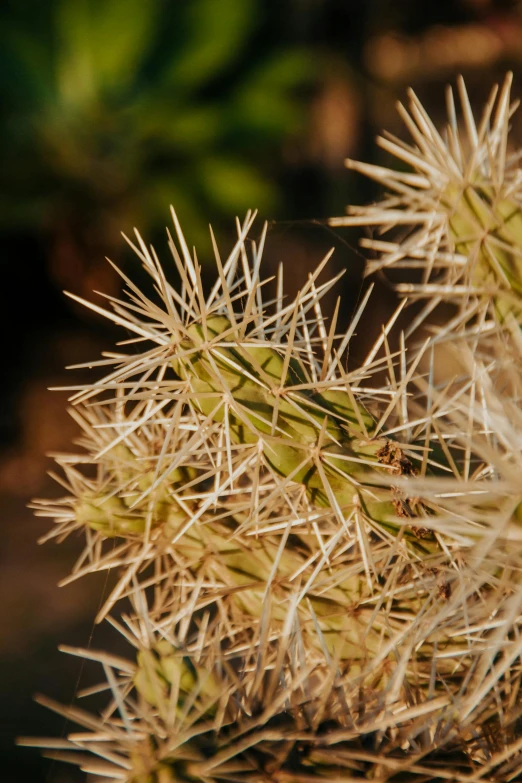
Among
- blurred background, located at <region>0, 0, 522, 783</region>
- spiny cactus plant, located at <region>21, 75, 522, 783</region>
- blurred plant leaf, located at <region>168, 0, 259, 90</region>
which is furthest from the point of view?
blurred plant leaf, located at <region>168, 0, 259, 90</region>

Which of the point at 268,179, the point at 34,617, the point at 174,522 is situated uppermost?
the point at 268,179

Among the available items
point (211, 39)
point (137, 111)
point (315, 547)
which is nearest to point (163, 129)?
point (137, 111)

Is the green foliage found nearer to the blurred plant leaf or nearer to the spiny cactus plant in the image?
the blurred plant leaf

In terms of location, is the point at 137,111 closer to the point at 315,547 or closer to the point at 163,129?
the point at 163,129

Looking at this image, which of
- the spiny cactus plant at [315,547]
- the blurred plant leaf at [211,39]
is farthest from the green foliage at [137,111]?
the spiny cactus plant at [315,547]

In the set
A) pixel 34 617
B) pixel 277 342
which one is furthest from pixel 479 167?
pixel 34 617

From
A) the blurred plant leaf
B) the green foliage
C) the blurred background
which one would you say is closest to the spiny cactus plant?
the blurred background

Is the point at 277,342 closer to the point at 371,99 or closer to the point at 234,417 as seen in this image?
the point at 234,417
